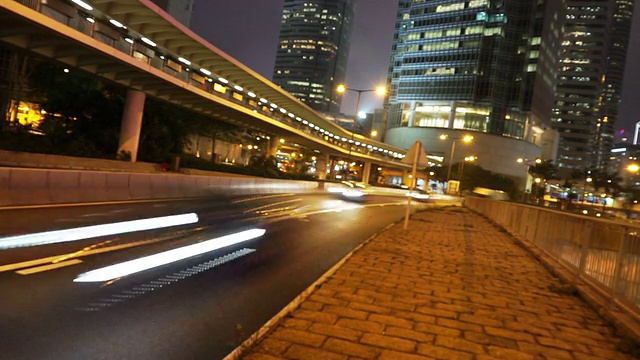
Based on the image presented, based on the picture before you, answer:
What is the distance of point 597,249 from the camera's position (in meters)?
7.67

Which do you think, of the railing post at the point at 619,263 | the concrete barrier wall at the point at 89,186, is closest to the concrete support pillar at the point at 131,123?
the concrete barrier wall at the point at 89,186

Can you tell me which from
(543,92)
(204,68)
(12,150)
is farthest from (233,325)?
(543,92)

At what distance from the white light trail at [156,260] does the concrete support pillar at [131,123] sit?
21.0 meters

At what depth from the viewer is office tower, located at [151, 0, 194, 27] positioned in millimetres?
78562

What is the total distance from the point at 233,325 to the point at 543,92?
5414 inches

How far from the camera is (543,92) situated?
124500 millimetres

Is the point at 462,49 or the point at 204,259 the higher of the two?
the point at 462,49

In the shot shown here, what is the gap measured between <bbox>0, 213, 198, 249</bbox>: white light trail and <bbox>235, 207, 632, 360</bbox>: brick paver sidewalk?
5.15m

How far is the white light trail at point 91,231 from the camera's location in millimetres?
7766

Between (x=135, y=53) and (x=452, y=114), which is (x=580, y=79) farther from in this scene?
(x=135, y=53)

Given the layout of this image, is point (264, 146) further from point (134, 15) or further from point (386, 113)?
point (386, 113)

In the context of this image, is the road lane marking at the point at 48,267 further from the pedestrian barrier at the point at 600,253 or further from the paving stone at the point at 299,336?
the pedestrian barrier at the point at 600,253

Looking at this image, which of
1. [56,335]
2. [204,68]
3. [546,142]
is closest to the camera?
[56,335]

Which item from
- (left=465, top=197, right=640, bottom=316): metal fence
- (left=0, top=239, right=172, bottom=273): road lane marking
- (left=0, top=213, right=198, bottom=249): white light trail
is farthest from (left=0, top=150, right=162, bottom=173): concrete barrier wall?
(left=465, top=197, right=640, bottom=316): metal fence
